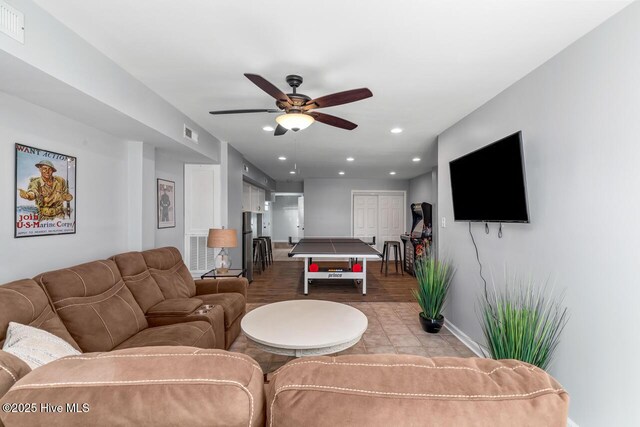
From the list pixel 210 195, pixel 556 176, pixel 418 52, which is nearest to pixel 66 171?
pixel 210 195

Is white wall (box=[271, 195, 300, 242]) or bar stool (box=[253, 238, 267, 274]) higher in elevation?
white wall (box=[271, 195, 300, 242])

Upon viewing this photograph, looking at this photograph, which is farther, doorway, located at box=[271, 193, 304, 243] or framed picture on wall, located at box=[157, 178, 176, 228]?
doorway, located at box=[271, 193, 304, 243]

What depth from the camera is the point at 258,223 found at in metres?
8.26

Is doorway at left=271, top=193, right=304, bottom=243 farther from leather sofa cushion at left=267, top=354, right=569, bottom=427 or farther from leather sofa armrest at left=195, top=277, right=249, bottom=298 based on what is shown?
leather sofa cushion at left=267, top=354, right=569, bottom=427

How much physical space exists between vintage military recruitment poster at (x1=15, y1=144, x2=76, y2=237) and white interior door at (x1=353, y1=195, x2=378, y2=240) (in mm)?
7031

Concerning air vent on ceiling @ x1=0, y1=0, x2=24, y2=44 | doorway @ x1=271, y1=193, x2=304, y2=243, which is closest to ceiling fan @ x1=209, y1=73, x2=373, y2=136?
air vent on ceiling @ x1=0, y1=0, x2=24, y2=44

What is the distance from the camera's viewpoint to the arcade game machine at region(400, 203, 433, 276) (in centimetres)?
604

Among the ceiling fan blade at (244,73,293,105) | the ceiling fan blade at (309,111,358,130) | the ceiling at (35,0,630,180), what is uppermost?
the ceiling at (35,0,630,180)

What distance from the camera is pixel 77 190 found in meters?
2.56

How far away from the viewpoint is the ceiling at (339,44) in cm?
159

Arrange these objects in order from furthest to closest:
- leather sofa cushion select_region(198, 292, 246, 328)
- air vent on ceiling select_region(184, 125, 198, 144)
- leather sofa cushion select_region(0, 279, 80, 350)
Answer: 1. air vent on ceiling select_region(184, 125, 198, 144)
2. leather sofa cushion select_region(198, 292, 246, 328)
3. leather sofa cushion select_region(0, 279, 80, 350)

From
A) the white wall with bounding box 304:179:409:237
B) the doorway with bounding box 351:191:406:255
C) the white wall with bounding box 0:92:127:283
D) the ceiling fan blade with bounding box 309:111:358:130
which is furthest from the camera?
the doorway with bounding box 351:191:406:255

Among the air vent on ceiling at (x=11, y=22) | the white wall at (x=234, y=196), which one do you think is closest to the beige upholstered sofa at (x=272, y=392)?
the air vent on ceiling at (x=11, y=22)

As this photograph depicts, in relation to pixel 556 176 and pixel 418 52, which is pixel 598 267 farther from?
pixel 418 52
